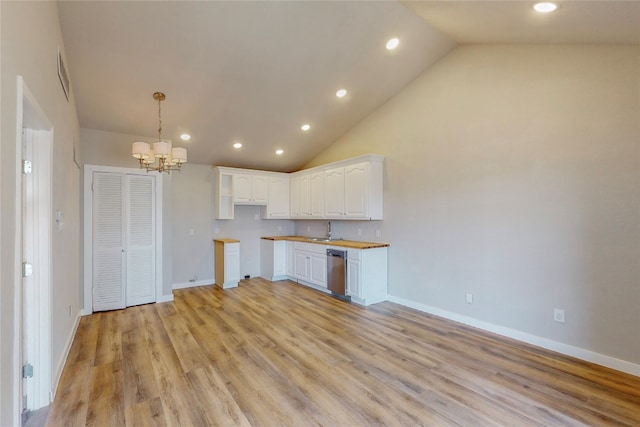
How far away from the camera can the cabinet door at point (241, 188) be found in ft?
19.3

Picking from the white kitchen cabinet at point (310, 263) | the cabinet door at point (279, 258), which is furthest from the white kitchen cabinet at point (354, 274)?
the cabinet door at point (279, 258)

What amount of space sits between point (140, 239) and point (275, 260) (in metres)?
2.51

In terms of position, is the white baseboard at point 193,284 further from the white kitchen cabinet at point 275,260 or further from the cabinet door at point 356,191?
the cabinet door at point 356,191

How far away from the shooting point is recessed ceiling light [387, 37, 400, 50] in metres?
3.56

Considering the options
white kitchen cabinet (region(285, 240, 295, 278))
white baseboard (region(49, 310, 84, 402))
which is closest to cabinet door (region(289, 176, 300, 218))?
white kitchen cabinet (region(285, 240, 295, 278))

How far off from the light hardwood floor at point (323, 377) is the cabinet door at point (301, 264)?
5.83 ft

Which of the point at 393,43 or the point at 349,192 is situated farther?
the point at 349,192

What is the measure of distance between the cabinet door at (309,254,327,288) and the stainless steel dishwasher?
0.13 metres

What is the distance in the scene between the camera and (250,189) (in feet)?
20.0

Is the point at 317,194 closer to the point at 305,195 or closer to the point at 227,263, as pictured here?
the point at 305,195

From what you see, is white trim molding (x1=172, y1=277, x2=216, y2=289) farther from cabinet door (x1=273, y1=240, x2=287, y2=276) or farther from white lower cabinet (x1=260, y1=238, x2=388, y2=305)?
cabinet door (x1=273, y1=240, x2=287, y2=276)

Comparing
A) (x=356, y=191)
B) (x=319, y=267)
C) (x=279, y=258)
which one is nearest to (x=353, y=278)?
(x=319, y=267)

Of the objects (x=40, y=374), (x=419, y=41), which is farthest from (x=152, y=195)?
(x=419, y=41)

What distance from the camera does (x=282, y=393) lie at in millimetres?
2324
